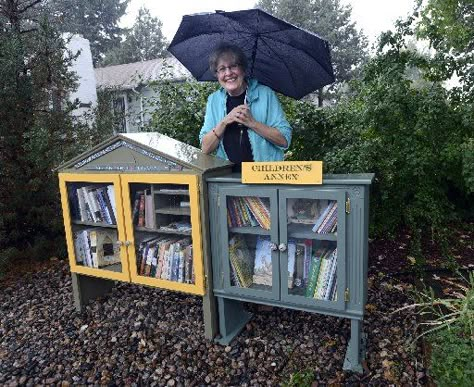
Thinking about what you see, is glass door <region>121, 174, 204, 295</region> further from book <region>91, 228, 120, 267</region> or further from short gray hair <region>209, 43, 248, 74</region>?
short gray hair <region>209, 43, 248, 74</region>

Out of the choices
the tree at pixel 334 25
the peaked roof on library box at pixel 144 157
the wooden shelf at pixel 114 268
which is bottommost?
the wooden shelf at pixel 114 268

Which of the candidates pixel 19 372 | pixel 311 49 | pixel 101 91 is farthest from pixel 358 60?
pixel 19 372

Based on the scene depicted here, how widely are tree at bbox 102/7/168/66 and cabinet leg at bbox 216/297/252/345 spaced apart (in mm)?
29257

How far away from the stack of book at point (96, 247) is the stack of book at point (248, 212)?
44.2 inches

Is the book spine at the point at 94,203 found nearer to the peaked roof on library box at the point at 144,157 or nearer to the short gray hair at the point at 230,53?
the peaked roof on library box at the point at 144,157

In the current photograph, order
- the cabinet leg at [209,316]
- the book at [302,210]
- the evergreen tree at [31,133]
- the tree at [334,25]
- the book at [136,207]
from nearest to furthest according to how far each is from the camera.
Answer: the book at [302,210] → the cabinet leg at [209,316] → the book at [136,207] → the evergreen tree at [31,133] → the tree at [334,25]

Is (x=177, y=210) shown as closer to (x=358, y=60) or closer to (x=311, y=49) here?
(x=311, y=49)

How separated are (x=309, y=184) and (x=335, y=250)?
433 mm

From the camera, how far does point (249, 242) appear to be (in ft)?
8.30

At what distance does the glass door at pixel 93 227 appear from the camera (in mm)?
2859

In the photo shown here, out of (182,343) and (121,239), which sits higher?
(121,239)

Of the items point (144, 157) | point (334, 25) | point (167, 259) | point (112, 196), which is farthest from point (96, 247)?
point (334, 25)

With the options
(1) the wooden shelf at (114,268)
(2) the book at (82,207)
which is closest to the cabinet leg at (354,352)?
(1) the wooden shelf at (114,268)

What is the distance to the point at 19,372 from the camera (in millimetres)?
2432
